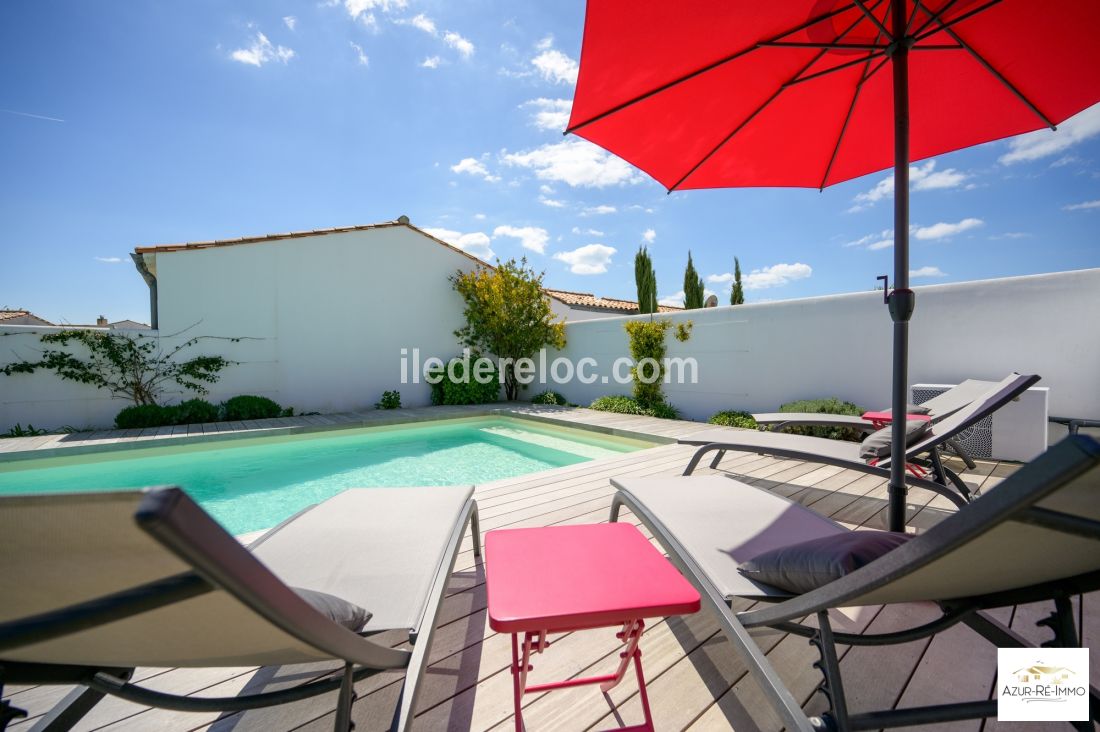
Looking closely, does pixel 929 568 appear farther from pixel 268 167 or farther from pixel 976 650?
pixel 268 167

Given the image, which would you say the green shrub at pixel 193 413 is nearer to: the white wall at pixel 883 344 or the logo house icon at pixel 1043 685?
the white wall at pixel 883 344

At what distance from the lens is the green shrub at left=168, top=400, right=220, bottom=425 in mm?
8016

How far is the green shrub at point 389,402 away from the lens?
402 inches

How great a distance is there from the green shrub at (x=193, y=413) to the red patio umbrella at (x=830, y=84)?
29.9 ft

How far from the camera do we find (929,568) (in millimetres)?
926

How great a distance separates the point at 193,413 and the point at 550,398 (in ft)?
23.4

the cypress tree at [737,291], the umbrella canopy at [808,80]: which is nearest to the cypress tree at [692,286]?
the cypress tree at [737,291]

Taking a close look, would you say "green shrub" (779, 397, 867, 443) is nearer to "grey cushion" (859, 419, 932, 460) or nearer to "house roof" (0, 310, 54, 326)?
"grey cushion" (859, 419, 932, 460)

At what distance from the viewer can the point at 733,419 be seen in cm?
704

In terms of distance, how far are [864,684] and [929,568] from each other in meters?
0.91

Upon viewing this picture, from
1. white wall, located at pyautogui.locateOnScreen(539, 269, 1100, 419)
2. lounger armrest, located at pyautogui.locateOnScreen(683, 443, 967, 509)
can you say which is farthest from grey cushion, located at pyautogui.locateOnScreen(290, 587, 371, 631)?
white wall, located at pyautogui.locateOnScreen(539, 269, 1100, 419)

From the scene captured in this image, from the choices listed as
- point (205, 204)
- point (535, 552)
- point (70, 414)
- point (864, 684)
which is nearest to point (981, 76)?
point (864, 684)

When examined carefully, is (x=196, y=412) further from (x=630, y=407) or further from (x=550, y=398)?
(x=630, y=407)

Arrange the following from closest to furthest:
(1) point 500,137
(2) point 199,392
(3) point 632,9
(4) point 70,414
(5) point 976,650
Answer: (5) point 976,650 → (3) point 632,9 → (4) point 70,414 → (2) point 199,392 → (1) point 500,137
